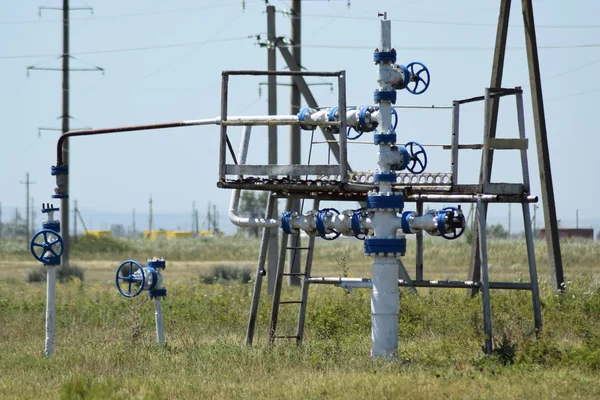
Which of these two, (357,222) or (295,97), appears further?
(295,97)

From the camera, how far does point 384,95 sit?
549 inches

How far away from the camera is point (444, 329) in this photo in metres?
18.1

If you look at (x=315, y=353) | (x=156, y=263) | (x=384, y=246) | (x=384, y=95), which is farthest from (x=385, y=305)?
(x=156, y=263)

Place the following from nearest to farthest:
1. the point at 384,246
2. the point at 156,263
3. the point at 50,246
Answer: the point at 384,246 < the point at 50,246 < the point at 156,263

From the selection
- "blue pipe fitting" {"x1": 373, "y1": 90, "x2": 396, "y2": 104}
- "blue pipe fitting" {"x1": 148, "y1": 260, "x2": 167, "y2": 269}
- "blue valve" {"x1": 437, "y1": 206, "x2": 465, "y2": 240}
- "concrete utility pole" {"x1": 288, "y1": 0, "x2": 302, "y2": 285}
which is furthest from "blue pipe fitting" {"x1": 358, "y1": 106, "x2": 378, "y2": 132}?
"concrete utility pole" {"x1": 288, "y1": 0, "x2": 302, "y2": 285}

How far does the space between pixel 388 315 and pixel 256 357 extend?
5.81 ft

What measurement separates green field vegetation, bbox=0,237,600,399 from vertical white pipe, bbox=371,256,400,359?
23 centimetres

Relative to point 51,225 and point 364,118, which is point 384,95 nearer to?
point 364,118

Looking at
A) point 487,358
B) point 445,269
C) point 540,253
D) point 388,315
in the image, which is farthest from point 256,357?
point 445,269

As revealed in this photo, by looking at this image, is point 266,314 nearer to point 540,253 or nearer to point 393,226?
point 393,226

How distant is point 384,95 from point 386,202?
129cm

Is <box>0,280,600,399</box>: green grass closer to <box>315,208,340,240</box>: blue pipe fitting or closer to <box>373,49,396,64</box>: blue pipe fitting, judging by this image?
<box>315,208,340,240</box>: blue pipe fitting

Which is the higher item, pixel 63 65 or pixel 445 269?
pixel 63 65

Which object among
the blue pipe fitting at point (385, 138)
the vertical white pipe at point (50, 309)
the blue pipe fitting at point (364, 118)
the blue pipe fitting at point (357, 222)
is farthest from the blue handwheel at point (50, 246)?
the blue pipe fitting at point (385, 138)
